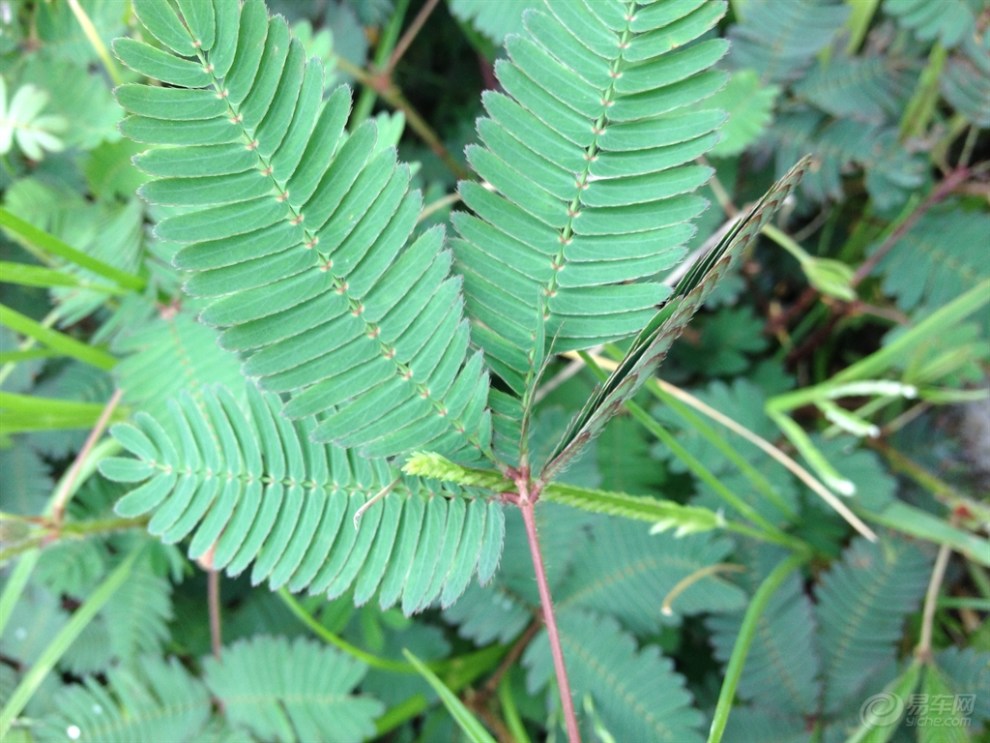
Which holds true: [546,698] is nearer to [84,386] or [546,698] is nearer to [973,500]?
[973,500]

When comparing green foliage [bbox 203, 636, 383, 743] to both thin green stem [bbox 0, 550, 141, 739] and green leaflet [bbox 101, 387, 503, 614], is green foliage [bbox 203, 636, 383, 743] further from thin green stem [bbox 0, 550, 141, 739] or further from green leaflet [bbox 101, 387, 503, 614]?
green leaflet [bbox 101, 387, 503, 614]

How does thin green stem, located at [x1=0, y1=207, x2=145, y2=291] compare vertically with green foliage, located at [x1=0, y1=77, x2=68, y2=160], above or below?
below

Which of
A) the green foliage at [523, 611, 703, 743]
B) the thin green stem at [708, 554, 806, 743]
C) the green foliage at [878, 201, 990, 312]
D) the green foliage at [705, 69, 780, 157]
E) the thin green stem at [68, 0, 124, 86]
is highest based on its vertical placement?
the thin green stem at [68, 0, 124, 86]

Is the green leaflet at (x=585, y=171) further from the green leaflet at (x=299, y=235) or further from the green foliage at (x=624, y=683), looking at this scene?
the green foliage at (x=624, y=683)

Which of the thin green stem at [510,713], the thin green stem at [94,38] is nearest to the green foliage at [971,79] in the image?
the thin green stem at [510,713]

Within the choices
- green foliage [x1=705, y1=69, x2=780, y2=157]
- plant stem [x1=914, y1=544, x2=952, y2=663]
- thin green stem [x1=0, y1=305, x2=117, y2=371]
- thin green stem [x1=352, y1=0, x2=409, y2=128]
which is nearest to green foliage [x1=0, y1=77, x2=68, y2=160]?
thin green stem [x1=0, y1=305, x2=117, y2=371]

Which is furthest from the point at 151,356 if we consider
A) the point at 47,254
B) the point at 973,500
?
the point at 973,500
